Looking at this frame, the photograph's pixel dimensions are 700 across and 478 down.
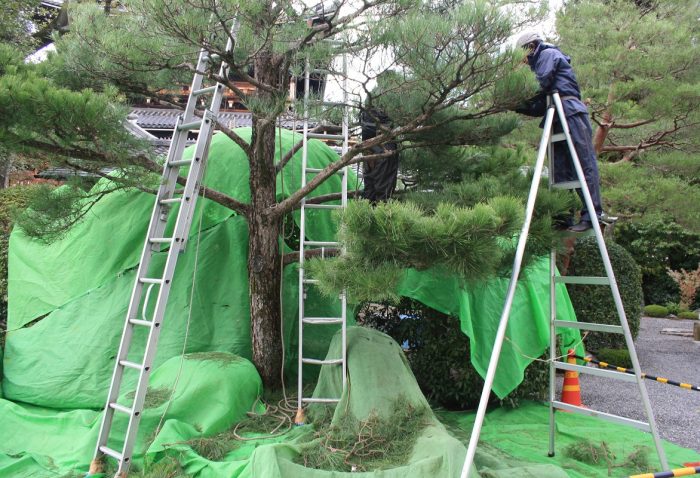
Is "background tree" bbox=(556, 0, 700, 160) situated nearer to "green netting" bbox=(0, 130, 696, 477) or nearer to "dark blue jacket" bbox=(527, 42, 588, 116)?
"green netting" bbox=(0, 130, 696, 477)

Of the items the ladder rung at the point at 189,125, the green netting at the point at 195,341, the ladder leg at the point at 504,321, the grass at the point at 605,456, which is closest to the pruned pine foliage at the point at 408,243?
the ladder leg at the point at 504,321

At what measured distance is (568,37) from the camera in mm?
6723

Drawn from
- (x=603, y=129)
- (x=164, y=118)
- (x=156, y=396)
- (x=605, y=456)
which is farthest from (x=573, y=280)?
(x=164, y=118)

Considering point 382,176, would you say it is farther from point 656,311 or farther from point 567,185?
point 656,311

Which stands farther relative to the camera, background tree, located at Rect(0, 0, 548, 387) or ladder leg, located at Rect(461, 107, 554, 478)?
background tree, located at Rect(0, 0, 548, 387)

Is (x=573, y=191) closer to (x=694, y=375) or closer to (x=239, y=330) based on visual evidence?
(x=239, y=330)

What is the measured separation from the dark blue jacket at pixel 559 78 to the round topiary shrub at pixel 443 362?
5.96 feet

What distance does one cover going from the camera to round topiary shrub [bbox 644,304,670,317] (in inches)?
440

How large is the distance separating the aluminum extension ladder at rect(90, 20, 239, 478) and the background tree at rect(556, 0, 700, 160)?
4609 mm

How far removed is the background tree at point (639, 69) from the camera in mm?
6070

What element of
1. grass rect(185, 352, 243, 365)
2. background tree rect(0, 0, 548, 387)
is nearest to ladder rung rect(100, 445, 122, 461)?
grass rect(185, 352, 243, 365)

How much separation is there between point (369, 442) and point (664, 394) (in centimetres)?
358

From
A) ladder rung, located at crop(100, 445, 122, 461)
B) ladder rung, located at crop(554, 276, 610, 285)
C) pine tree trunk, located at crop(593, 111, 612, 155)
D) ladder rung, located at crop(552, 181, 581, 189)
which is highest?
pine tree trunk, located at crop(593, 111, 612, 155)

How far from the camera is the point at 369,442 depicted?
2914 millimetres
